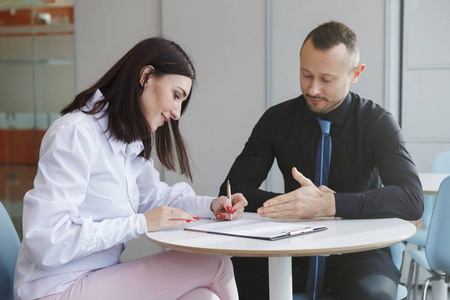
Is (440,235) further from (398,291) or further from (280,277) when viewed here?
(280,277)

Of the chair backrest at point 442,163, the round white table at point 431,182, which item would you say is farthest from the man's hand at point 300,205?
the chair backrest at point 442,163

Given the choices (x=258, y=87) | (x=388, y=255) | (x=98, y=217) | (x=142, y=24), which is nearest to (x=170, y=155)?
(x=98, y=217)

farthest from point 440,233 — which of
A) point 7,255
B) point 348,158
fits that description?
point 7,255

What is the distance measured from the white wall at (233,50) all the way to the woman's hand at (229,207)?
7.07 feet

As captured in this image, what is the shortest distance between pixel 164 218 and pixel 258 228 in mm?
278

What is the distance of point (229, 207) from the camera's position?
190 centimetres

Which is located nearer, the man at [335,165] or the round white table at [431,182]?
the man at [335,165]

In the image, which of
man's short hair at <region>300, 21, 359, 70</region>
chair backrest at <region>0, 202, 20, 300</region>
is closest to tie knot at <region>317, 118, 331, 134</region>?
man's short hair at <region>300, 21, 359, 70</region>

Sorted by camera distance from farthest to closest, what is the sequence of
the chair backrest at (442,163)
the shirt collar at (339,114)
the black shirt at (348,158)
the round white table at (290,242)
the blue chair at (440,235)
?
Result: 1. the chair backrest at (442,163)
2. the shirt collar at (339,114)
3. the blue chair at (440,235)
4. the black shirt at (348,158)
5. the round white table at (290,242)

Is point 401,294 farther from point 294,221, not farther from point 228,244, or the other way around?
point 228,244

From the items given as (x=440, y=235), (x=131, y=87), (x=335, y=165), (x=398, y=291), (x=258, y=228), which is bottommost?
(x=398, y=291)

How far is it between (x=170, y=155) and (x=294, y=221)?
53 cm

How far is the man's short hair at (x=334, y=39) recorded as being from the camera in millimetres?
2180

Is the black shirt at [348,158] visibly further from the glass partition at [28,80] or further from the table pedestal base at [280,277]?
the glass partition at [28,80]
